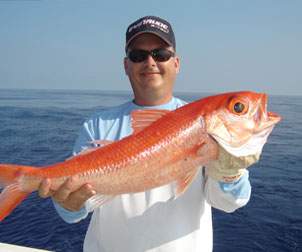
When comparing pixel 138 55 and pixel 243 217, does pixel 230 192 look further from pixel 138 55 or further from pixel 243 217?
pixel 243 217

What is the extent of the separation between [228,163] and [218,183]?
2.33 ft

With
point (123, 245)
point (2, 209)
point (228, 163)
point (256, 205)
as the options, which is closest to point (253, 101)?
point (228, 163)

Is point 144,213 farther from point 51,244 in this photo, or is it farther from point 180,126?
point 51,244

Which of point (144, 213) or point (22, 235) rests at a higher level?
point (144, 213)

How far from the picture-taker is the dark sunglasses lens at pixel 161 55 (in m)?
4.92

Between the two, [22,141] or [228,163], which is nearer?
[228,163]

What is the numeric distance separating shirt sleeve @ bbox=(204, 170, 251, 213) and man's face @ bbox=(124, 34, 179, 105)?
151 centimetres

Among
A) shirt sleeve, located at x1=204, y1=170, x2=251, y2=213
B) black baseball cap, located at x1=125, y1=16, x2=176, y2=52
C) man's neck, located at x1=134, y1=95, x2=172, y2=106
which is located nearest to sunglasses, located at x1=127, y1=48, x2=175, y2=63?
black baseball cap, located at x1=125, y1=16, x2=176, y2=52

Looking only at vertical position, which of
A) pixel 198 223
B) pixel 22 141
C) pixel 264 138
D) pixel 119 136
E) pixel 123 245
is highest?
pixel 264 138

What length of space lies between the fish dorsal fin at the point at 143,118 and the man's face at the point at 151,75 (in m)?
1.31

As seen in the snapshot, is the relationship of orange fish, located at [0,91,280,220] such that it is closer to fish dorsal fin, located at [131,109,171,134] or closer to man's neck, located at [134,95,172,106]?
fish dorsal fin, located at [131,109,171,134]

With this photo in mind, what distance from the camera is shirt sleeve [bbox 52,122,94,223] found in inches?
→ 175

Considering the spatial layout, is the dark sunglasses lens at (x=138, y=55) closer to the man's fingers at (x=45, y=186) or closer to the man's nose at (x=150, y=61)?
the man's nose at (x=150, y=61)

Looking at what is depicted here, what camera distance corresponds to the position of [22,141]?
2600 cm
